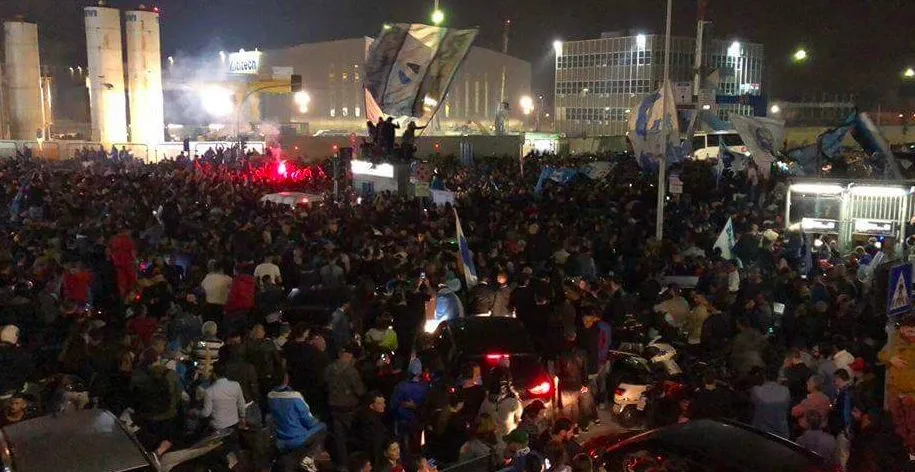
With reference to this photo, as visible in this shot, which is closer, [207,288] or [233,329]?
[233,329]

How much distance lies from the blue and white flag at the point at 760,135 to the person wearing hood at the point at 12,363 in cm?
1431

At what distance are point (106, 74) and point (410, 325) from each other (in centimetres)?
4619

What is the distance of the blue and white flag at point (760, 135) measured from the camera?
17203 mm

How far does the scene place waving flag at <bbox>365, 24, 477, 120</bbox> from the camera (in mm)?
22375

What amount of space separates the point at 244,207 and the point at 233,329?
11211mm

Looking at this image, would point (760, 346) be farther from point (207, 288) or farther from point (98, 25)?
point (98, 25)

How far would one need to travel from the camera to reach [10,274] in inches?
440

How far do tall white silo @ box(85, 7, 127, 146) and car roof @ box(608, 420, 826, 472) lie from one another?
4938 centimetres

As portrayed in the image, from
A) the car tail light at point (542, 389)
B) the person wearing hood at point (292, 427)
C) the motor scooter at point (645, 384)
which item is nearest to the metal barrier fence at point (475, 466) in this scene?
the person wearing hood at point (292, 427)

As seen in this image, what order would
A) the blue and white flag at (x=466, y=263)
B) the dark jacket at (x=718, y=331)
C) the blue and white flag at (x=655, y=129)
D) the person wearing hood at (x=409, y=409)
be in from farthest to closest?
the blue and white flag at (x=655, y=129)
the blue and white flag at (x=466, y=263)
the dark jacket at (x=718, y=331)
the person wearing hood at (x=409, y=409)

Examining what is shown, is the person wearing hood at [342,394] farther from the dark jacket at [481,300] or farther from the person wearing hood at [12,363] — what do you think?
the dark jacket at [481,300]

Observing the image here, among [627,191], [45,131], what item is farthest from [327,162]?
[45,131]

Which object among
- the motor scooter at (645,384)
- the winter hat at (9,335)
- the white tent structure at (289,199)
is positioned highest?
the white tent structure at (289,199)

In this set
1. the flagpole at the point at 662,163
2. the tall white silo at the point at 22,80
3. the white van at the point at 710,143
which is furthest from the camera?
the tall white silo at the point at 22,80
